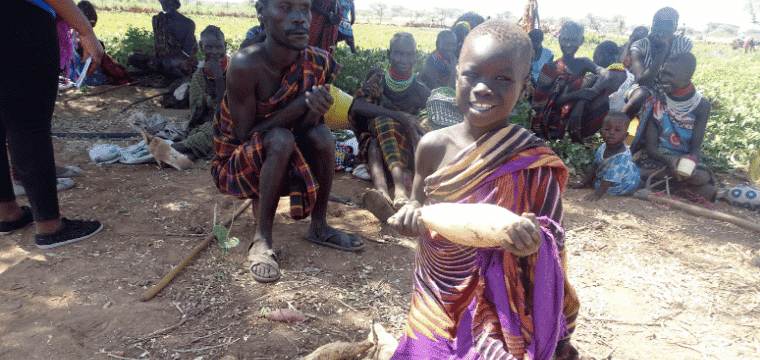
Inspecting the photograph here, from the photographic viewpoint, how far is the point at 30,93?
2.49 meters

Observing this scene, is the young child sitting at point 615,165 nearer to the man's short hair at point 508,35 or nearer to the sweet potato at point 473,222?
the man's short hair at point 508,35

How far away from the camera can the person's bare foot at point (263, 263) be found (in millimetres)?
Answer: 2582

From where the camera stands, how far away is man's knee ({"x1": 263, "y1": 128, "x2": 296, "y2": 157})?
2.66 m

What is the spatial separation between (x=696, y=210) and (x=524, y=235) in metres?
3.45

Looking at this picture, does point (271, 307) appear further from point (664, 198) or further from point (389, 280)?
point (664, 198)

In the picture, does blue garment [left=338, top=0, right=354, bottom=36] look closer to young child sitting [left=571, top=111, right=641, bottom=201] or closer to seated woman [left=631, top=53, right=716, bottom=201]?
young child sitting [left=571, top=111, right=641, bottom=201]

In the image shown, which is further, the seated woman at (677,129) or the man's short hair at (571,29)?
the man's short hair at (571,29)

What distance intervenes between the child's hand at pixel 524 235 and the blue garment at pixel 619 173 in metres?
3.16

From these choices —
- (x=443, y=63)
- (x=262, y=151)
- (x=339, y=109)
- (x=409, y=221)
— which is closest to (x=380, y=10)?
(x=443, y=63)

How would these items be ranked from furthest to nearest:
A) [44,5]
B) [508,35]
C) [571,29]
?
1. [571,29]
2. [44,5]
3. [508,35]

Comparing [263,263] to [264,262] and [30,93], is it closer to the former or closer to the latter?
[264,262]

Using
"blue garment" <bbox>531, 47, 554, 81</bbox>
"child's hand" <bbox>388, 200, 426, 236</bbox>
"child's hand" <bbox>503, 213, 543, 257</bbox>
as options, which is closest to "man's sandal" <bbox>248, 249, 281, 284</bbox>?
"child's hand" <bbox>388, 200, 426, 236</bbox>

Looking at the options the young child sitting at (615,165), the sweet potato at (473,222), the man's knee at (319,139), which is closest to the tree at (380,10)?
the young child sitting at (615,165)

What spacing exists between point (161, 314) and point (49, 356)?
45 centimetres
